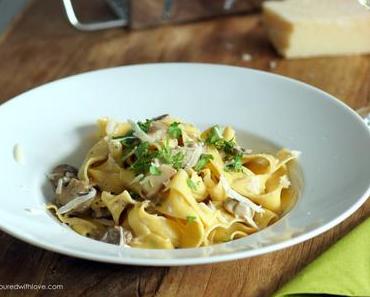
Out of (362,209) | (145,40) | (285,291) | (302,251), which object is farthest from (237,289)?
(145,40)

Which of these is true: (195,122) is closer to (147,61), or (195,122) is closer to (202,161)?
(202,161)

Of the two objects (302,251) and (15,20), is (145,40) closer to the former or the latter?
(15,20)

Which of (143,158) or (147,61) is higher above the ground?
(143,158)

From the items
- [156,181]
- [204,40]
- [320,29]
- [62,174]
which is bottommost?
[204,40]

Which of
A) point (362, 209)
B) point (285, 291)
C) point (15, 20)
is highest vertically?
point (285, 291)

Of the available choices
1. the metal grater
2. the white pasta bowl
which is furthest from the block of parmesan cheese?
the white pasta bowl

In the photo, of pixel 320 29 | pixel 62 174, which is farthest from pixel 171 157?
pixel 320 29

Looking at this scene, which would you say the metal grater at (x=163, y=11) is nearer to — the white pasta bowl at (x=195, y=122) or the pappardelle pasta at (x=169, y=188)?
the white pasta bowl at (x=195, y=122)
